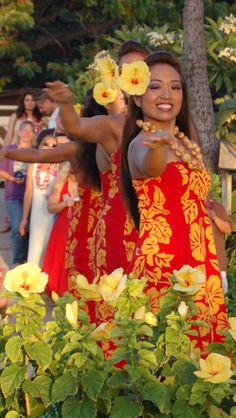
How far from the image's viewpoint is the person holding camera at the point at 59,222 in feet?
30.0

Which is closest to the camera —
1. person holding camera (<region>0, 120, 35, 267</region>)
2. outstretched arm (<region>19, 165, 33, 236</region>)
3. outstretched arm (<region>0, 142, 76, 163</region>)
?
outstretched arm (<region>0, 142, 76, 163</region>)

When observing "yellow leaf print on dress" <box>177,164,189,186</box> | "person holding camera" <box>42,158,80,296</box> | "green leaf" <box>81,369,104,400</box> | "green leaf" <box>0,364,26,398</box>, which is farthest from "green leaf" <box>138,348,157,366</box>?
"person holding camera" <box>42,158,80,296</box>

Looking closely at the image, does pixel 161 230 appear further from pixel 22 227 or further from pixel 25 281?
pixel 22 227

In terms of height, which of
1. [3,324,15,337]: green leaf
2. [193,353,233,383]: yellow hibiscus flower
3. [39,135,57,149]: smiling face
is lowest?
[193,353,233,383]: yellow hibiscus flower

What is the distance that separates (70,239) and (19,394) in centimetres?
312

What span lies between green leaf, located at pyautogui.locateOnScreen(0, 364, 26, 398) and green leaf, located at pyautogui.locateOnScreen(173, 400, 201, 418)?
436mm

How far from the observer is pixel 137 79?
4.46 meters

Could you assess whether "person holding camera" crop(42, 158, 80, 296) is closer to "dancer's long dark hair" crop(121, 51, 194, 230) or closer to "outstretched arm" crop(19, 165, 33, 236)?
"outstretched arm" crop(19, 165, 33, 236)

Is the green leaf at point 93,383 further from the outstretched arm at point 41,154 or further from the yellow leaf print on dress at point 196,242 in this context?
the outstretched arm at point 41,154

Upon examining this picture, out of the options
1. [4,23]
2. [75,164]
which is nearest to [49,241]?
[75,164]

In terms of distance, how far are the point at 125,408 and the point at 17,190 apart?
7505 millimetres

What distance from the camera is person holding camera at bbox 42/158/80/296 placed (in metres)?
9.13

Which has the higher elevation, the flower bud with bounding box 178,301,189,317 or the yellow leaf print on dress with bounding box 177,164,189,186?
the yellow leaf print on dress with bounding box 177,164,189,186

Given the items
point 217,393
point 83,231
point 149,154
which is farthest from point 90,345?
point 83,231
